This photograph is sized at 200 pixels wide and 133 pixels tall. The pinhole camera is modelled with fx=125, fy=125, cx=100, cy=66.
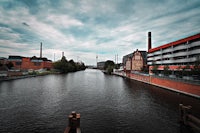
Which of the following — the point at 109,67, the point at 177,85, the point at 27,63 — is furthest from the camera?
the point at 109,67

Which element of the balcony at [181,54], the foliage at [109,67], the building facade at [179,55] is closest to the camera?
the building facade at [179,55]

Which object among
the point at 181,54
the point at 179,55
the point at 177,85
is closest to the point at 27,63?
the point at 179,55

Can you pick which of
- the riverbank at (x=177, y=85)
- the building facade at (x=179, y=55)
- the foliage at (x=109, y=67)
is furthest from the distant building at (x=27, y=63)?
the riverbank at (x=177, y=85)

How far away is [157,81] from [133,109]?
990 inches

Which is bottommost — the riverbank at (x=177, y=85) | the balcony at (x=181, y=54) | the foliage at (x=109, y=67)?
the riverbank at (x=177, y=85)

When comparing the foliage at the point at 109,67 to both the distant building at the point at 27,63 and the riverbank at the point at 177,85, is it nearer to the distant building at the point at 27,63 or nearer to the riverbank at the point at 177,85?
the distant building at the point at 27,63

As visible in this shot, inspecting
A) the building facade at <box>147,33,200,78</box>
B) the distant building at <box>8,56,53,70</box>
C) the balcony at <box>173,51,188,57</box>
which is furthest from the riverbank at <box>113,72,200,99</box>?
the distant building at <box>8,56,53,70</box>

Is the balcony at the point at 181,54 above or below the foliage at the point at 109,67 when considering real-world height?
above

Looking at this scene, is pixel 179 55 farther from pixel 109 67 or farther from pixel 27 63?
pixel 27 63

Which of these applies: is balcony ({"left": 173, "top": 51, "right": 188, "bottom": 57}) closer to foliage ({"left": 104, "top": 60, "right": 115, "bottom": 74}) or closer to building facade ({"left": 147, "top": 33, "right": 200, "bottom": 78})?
building facade ({"left": 147, "top": 33, "right": 200, "bottom": 78})

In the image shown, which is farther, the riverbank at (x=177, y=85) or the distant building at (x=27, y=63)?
the distant building at (x=27, y=63)

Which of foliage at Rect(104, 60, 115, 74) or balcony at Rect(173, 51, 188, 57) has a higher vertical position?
balcony at Rect(173, 51, 188, 57)

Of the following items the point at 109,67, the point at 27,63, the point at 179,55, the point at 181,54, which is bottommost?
the point at 109,67

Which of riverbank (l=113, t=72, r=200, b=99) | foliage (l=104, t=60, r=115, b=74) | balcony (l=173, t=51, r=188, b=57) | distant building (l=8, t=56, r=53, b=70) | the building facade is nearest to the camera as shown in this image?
riverbank (l=113, t=72, r=200, b=99)
